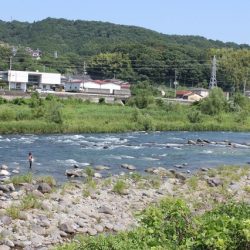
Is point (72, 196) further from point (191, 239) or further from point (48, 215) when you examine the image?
point (191, 239)

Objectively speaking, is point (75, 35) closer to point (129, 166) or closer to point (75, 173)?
point (129, 166)

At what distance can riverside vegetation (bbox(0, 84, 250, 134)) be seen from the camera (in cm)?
4009

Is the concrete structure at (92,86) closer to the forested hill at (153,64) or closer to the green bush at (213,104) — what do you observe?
the forested hill at (153,64)

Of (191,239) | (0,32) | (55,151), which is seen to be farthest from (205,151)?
(0,32)

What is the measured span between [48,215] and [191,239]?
7.28 m

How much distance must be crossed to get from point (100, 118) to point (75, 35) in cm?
12259

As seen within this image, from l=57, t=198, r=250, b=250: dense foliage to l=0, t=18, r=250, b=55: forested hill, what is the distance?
131398mm

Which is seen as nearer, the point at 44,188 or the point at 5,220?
the point at 5,220

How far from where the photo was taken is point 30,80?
278 ft

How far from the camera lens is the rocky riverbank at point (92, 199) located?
13.0 meters

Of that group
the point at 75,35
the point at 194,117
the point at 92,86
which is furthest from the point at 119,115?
the point at 75,35

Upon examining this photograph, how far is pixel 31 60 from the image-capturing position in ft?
339

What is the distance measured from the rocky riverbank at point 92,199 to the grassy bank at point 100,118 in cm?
1805

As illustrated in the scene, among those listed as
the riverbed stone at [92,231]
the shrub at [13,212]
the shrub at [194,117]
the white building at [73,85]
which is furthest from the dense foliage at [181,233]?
the white building at [73,85]
